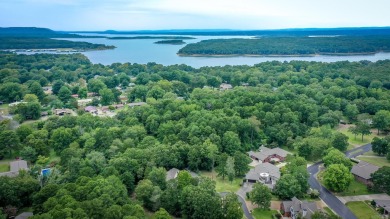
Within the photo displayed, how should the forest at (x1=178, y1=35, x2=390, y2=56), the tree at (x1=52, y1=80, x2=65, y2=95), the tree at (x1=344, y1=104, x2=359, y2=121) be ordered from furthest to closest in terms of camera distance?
1. the forest at (x1=178, y1=35, x2=390, y2=56)
2. the tree at (x1=52, y1=80, x2=65, y2=95)
3. the tree at (x1=344, y1=104, x2=359, y2=121)

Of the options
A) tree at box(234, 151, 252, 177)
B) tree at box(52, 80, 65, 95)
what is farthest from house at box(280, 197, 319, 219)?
tree at box(52, 80, 65, 95)

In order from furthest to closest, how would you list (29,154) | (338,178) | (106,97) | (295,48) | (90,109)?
(295,48) < (106,97) < (90,109) < (29,154) < (338,178)

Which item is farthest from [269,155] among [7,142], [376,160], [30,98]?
[30,98]

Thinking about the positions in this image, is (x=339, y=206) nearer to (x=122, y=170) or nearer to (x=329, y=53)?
(x=122, y=170)

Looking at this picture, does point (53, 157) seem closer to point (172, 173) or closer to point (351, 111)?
point (172, 173)

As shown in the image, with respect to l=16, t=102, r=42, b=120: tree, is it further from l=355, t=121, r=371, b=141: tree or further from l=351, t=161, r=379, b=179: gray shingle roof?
l=355, t=121, r=371, b=141: tree

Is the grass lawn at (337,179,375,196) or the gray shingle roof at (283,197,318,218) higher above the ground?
the gray shingle roof at (283,197,318,218)

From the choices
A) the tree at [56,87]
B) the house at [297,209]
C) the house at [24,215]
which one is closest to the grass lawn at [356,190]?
the house at [297,209]
